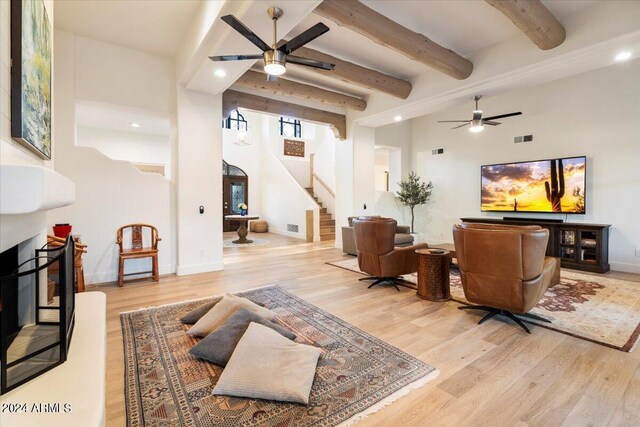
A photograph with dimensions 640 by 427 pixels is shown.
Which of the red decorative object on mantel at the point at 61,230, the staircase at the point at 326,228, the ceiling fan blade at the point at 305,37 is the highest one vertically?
the ceiling fan blade at the point at 305,37

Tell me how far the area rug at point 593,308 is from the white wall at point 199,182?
10.8 feet

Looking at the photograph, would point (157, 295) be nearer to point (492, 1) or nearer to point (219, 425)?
point (219, 425)

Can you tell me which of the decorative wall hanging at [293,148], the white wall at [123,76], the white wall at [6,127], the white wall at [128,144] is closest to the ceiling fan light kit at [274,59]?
the white wall at [6,127]

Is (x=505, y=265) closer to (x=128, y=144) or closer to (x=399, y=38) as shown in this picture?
(x=399, y=38)

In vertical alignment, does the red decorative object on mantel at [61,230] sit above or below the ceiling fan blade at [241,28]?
below

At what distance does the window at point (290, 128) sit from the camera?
11616mm

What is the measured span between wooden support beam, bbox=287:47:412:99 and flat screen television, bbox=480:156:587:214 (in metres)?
2.83

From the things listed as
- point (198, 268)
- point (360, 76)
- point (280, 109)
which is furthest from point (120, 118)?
point (360, 76)

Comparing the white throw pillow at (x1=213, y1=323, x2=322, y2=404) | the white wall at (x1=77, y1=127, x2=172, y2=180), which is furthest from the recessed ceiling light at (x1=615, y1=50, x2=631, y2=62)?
the white wall at (x1=77, y1=127, x2=172, y2=180)

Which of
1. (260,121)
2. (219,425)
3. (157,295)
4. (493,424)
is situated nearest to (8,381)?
(219,425)

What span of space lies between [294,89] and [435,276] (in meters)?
4.12

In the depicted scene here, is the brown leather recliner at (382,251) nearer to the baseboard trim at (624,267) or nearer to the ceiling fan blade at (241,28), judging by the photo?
the ceiling fan blade at (241,28)

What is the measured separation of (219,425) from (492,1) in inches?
169

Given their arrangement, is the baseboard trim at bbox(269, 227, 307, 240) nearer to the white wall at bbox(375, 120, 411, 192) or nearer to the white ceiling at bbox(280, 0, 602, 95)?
the white wall at bbox(375, 120, 411, 192)
